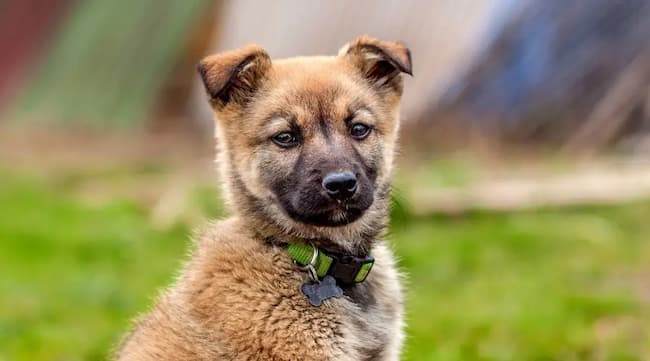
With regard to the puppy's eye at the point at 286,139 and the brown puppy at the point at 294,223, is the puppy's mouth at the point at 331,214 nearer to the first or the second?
the brown puppy at the point at 294,223

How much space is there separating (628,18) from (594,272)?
501cm

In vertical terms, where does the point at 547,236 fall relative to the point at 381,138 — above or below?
above

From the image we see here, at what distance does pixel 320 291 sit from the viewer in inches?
195

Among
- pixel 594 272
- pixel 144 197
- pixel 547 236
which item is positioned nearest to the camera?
pixel 594 272

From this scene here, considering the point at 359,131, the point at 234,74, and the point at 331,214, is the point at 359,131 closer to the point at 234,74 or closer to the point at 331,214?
the point at 331,214

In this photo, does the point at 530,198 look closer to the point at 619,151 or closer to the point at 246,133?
the point at 619,151

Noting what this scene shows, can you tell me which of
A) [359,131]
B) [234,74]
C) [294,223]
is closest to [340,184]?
[294,223]

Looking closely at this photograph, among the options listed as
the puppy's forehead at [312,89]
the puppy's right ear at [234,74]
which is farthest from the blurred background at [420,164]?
the puppy's forehead at [312,89]

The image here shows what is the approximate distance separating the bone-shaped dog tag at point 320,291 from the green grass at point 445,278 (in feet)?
5.81

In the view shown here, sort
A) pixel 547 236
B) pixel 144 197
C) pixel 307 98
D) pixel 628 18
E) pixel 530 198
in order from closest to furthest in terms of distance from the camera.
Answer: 1. pixel 307 98
2. pixel 547 236
3. pixel 530 198
4. pixel 144 197
5. pixel 628 18

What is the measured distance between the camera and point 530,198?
1053cm

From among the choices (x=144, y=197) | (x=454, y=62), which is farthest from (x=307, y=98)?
(x=454, y=62)

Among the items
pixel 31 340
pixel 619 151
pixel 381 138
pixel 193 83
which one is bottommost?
pixel 31 340

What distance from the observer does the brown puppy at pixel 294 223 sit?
16.0 ft
